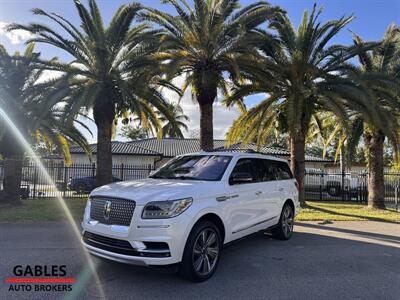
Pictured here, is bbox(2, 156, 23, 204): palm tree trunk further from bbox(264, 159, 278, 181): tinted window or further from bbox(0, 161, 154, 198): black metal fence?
bbox(264, 159, 278, 181): tinted window

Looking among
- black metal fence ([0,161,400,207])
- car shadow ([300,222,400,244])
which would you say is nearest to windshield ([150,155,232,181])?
car shadow ([300,222,400,244])

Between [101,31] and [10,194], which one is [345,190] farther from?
[10,194]

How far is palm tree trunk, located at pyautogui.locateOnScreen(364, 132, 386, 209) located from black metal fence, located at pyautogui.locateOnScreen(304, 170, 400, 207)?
509 centimetres

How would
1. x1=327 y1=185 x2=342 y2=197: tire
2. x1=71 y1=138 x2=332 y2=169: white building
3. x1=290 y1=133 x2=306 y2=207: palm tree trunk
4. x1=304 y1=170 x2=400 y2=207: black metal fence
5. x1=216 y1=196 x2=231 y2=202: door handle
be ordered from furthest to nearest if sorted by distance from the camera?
x1=71 y1=138 x2=332 y2=169: white building → x1=327 y1=185 x2=342 y2=197: tire → x1=304 y1=170 x2=400 y2=207: black metal fence → x1=290 y1=133 x2=306 y2=207: palm tree trunk → x1=216 y1=196 x2=231 y2=202: door handle

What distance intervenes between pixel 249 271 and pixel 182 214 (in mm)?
1798

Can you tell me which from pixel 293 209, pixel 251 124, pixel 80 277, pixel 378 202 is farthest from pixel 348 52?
pixel 80 277

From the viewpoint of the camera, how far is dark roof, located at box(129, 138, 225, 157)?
3328 centimetres

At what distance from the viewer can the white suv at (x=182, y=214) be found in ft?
14.6

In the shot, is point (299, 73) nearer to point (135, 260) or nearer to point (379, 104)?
point (379, 104)

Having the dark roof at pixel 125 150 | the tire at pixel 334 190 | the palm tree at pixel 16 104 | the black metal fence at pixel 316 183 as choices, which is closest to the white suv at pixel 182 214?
the palm tree at pixel 16 104

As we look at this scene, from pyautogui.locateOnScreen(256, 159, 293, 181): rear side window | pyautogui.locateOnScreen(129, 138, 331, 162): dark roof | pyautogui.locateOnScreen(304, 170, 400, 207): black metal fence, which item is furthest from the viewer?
pyautogui.locateOnScreen(129, 138, 331, 162): dark roof

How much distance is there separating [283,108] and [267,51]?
275 cm

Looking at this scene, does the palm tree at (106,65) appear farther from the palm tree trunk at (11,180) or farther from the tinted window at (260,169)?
the tinted window at (260,169)

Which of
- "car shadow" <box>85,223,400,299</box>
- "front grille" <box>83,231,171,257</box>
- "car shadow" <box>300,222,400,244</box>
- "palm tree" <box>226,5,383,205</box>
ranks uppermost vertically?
"palm tree" <box>226,5,383,205</box>
